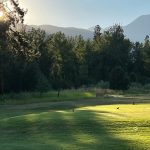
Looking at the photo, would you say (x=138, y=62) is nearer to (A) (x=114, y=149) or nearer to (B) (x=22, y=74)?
(B) (x=22, y=74)

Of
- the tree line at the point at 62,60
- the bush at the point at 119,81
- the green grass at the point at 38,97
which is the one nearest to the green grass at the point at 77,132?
the tree line at the point at 62,60

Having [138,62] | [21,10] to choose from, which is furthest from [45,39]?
[21,10]

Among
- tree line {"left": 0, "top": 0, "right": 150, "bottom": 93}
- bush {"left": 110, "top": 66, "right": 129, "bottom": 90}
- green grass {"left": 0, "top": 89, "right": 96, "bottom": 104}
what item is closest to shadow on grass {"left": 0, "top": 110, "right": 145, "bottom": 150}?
tree line {"left": 0, "top": 0, "right": 150, "bottom": 93}

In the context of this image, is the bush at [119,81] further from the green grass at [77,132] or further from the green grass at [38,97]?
the green grass at [77,132]

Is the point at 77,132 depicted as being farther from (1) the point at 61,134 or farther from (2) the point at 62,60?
(2) the point at 62,60

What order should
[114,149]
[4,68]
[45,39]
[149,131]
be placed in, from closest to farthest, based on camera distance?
[114,149]
[149,131]
[4,68]
[45,39]

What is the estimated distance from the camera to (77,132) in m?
20.3

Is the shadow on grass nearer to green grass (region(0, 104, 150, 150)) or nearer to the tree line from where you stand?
green grass (region(0, 104, 150, 150))

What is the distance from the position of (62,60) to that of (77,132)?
8196 cm

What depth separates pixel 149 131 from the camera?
1983cm

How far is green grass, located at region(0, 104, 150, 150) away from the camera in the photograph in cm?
1680

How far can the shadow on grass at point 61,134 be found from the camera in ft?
54.9

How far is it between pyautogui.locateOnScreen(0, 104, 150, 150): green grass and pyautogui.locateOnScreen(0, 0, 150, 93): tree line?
34791mm

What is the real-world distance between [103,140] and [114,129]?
9.27 feet
